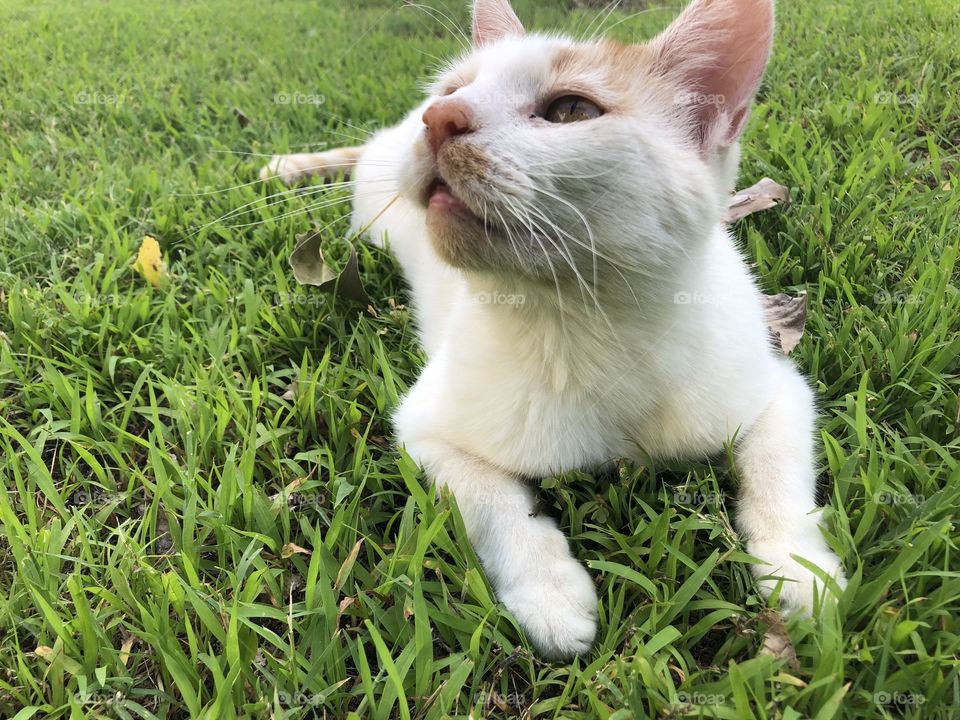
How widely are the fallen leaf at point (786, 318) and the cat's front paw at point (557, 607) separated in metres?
1.16

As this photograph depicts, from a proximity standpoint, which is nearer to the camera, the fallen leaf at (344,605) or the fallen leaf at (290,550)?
the fallen leaf at (344,605)

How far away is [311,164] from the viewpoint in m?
3.42

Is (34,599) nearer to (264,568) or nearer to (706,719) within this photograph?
(264,568)

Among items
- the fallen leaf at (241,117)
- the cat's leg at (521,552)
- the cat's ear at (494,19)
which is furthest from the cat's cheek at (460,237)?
the fallen leaf at (241,117)

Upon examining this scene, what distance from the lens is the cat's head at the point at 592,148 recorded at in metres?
1.33

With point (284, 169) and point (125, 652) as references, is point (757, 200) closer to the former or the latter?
point (284, 169)

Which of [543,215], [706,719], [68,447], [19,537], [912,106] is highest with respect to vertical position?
[543,215]

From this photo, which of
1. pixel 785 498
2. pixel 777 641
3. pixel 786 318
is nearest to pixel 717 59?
pixel 786 318

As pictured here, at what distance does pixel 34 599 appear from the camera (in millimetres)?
1469

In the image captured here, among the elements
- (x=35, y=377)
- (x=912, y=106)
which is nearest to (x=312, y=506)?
(x=35, y=377)

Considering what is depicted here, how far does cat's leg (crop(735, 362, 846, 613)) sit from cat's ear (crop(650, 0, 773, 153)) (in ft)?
2.57

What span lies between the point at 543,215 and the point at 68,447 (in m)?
1.70

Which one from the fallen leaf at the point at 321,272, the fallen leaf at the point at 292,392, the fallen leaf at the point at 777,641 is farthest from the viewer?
the fallen leaf at the point at 321,272

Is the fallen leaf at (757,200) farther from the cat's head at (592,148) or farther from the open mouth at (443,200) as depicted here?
the open mouth at (443,200)
